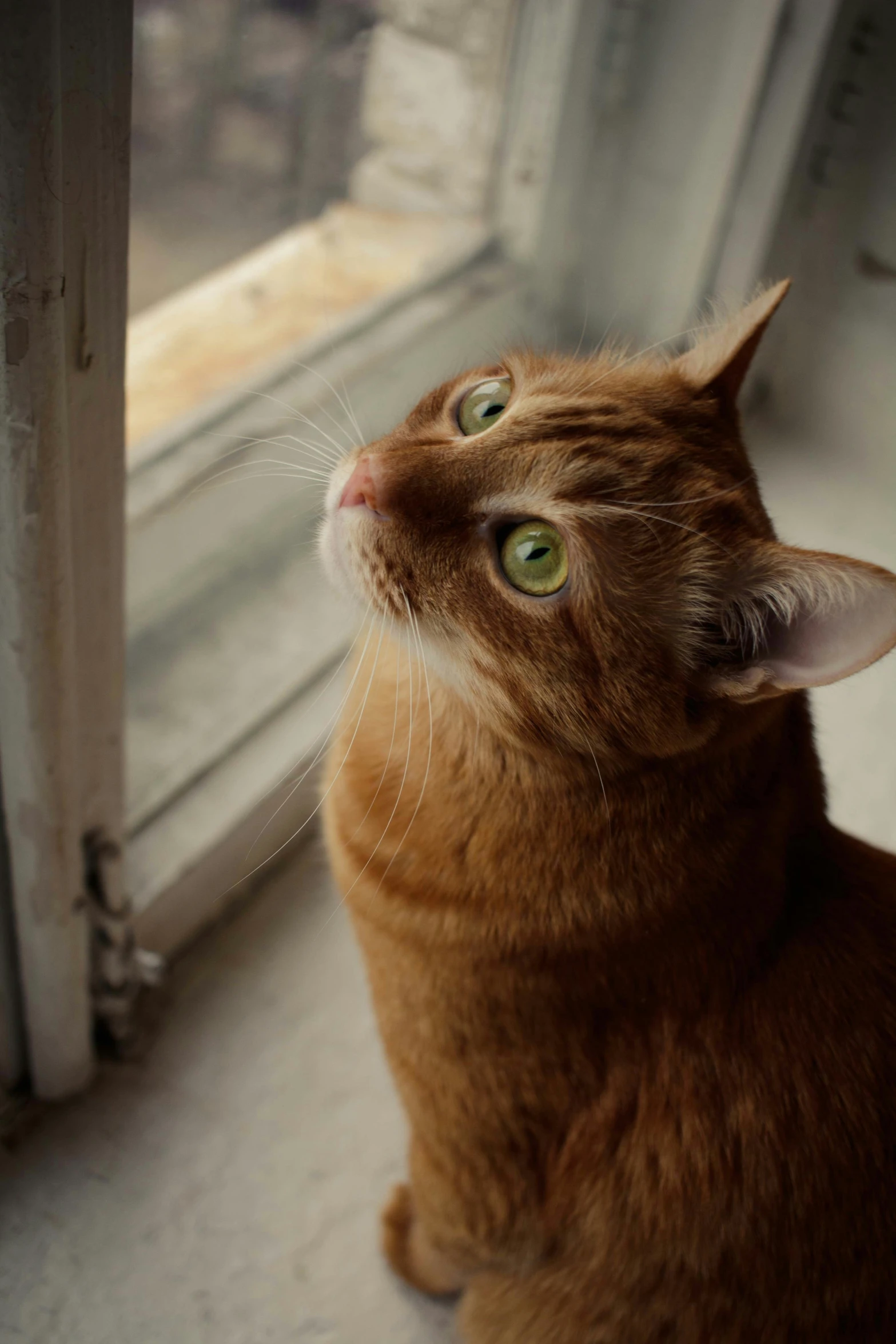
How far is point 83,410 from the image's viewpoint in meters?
0.83

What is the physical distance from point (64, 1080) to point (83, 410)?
77 cm

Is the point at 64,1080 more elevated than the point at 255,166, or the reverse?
the point at 255,166

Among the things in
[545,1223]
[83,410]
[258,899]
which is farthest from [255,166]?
[545,1223]

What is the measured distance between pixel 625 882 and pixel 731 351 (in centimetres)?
46

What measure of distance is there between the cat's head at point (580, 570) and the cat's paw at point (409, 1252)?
23.5 inches

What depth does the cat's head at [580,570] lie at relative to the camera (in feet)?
2.79

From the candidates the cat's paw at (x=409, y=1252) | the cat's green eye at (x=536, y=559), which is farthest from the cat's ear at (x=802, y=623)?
the cat's paw at (x=409, y=1252)

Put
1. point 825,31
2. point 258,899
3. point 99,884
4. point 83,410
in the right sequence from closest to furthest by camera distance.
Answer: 1. point 83,410
2. point 99,884
3. point 258,899
4. point 825,31

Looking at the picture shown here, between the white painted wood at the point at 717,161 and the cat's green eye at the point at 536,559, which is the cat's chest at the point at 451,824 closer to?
the cat's green eye at the point at 536,559

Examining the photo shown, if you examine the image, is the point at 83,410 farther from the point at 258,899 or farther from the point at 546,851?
the point at 258,899

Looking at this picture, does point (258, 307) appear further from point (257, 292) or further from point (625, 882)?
point (625, 882)

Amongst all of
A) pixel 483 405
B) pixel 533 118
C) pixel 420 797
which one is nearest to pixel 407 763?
pixel 420 797

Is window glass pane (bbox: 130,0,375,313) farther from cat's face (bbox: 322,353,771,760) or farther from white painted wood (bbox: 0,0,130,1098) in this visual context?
cat's face (bbox: 322,353,771,760)

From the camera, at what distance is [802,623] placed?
0.79 m
